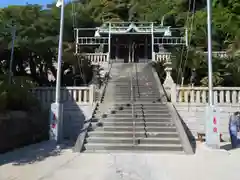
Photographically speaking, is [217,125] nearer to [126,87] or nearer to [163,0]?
[126,87]

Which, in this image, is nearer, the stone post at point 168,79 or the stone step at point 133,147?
the stone step at point 133,147

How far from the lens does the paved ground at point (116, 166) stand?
7906 mm

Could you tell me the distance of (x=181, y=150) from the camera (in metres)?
11.1

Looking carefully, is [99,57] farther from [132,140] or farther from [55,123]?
[132,140]

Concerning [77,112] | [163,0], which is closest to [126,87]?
[77,112]

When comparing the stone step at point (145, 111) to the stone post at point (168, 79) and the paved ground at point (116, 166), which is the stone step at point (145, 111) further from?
the stone post at point (168, 79)

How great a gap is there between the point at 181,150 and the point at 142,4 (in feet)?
106

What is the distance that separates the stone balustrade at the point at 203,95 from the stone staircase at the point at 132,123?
799 mm

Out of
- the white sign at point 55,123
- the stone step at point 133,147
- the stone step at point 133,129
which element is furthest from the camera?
the stone step at point 133,129

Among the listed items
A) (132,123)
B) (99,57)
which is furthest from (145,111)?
(99,57)

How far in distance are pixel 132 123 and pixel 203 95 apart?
3.75m

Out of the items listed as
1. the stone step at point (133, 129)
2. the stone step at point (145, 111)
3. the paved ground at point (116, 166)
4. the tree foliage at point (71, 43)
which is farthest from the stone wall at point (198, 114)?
the paved ground at point (116, 166)

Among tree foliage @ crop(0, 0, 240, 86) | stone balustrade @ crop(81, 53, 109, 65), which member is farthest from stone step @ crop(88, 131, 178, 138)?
stone balustrade @ crop(81, 53, 109, 65)

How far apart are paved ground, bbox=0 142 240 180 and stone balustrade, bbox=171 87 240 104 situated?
13.6 feet
